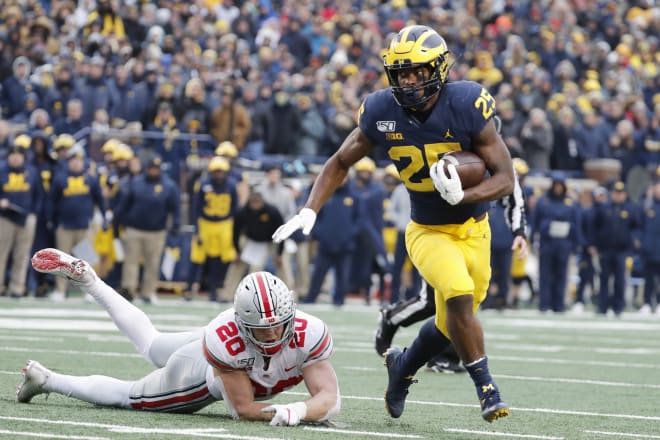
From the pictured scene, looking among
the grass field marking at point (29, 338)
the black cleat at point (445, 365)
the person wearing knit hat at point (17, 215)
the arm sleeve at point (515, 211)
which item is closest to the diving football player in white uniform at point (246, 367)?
the arm sleeve at point (515, 211)

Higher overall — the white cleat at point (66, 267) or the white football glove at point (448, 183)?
the white football glove at point (448, 183)

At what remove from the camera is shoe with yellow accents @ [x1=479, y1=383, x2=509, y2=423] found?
569cm

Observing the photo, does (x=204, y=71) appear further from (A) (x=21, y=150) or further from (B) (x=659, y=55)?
(B) (x=659, y=55)

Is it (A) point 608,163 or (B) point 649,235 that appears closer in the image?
(B) point 649,235

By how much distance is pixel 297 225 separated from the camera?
622cm

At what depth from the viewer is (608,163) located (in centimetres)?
2098

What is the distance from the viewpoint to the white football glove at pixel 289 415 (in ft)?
18.5

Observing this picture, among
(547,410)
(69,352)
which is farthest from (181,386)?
(69,352)

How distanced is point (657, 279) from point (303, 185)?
470 cm

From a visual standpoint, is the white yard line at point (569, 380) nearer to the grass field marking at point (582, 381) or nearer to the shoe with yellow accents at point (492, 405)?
the grass field marking at point (582, 381)

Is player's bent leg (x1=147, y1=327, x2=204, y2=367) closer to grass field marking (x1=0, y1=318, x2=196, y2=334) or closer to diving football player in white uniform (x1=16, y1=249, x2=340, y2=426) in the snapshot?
diving football player in white uniform (x1=16, y1=249, x2=340, y2=426)

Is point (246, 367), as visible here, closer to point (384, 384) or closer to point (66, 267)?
point (66, 267)

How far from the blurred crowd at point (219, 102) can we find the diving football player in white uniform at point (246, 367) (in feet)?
30.7

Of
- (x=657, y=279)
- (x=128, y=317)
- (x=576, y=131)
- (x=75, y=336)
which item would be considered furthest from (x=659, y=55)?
(x=128, y=317)
